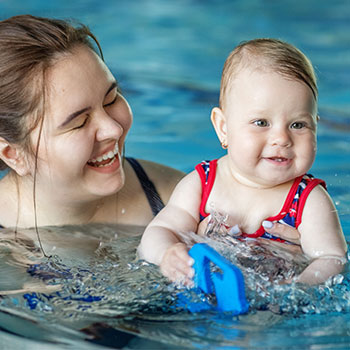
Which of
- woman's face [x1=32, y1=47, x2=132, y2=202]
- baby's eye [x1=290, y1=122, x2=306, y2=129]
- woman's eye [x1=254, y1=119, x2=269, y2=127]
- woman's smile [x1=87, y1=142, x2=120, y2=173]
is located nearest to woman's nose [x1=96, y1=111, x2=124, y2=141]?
woman's face [x1=32, y1=47, x2=132, y2=202]

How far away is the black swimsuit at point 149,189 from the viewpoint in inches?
118

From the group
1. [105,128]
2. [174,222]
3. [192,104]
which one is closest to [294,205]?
[174,222]

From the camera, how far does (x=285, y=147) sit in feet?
7.15

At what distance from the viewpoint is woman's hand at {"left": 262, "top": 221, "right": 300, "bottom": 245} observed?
2328 mm

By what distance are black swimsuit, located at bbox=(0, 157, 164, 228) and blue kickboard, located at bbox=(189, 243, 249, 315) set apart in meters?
0.93

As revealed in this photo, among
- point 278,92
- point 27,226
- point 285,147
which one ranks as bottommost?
point 27,226

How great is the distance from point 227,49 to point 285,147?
4152 mm

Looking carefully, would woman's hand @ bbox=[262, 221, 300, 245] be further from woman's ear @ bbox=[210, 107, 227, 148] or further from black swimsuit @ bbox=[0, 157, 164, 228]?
black swimsuit @ bbox=[0, 157, 164, 228]

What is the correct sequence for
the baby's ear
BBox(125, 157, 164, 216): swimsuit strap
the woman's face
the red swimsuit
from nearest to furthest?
the red swimsuit → the woman's face → the baby's ear → BBox(125, 157, 164, 216): swimsuit strap

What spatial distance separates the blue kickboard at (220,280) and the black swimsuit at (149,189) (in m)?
0.93

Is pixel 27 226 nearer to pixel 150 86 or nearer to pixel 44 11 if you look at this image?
pixel 150 86

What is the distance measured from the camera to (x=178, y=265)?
2.10m

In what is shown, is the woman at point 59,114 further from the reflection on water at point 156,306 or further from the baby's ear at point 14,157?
the reflection on water at point 156,306

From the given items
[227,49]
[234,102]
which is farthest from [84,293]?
[227,49]
